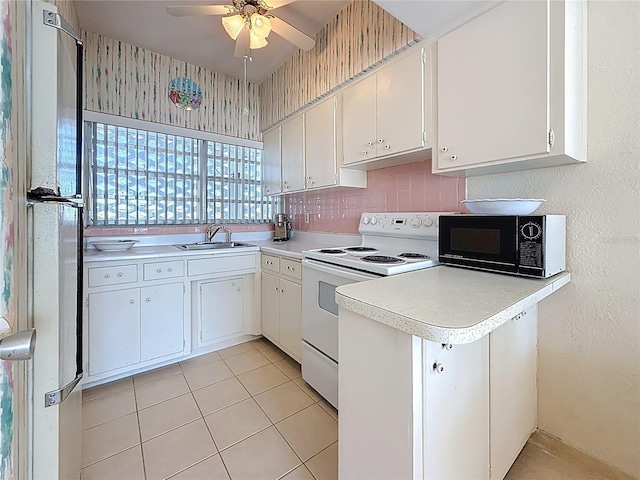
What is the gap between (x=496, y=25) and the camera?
129cm

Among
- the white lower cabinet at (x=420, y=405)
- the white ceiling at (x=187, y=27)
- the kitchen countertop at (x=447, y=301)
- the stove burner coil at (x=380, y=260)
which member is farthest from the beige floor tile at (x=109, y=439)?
the white ceiling at (x=187, y=27)

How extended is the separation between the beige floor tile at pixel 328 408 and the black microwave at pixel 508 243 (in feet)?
3.66

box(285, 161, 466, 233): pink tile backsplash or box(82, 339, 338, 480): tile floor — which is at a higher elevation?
box(285, 161, 466, 233): pink tile backsplash

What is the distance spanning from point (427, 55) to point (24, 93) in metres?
1.74

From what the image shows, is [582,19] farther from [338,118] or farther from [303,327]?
[303,327]

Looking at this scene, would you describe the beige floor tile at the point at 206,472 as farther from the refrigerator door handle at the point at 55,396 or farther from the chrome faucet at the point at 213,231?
the chrome faucet at the point at 213,231

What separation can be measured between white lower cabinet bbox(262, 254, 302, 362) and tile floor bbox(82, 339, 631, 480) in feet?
0.79

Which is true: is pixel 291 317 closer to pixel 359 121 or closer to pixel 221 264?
pixel 221 264

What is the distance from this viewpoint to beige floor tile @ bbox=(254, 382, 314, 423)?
174cm

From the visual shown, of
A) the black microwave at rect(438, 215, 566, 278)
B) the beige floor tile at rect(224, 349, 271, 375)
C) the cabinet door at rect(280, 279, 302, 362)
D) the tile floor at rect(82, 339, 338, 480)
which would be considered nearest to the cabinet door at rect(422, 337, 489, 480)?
the black microwave at rect(438, 215, 566, 278)

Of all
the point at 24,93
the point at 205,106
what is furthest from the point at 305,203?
the point at 24,93

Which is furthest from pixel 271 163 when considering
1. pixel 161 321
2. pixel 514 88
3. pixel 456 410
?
pixel 456 410

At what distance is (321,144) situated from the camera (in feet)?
8.00

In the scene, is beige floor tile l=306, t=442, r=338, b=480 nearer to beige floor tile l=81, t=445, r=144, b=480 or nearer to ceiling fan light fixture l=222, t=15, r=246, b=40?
beige floor tile l=81, t=445, r=144, b=480
